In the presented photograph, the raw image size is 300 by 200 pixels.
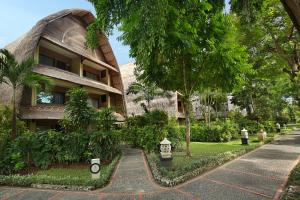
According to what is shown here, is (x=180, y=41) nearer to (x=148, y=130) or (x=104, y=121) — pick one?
(x=104, y=121)

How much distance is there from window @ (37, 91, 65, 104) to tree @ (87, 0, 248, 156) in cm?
901

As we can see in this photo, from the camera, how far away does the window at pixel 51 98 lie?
17.2m

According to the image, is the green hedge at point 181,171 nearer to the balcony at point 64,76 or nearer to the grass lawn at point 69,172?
the grass lawn at point 69,172

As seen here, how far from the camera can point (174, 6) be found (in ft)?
23.9

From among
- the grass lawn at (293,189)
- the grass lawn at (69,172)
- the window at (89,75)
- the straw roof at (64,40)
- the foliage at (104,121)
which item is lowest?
the grass lawn at (293,189)

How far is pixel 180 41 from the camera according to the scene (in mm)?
9133

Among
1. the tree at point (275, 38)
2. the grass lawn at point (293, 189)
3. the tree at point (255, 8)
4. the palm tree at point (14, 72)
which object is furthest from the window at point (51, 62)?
the grass lawn at point (293, 189)

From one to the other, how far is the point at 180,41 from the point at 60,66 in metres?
14.7

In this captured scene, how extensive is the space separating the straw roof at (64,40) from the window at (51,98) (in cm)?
223

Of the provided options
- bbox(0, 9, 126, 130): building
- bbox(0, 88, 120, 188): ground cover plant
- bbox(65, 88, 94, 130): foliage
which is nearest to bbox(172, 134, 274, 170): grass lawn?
bbox(0, 88, 120, 188): ground cover plant

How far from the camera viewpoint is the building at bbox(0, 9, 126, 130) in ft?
51.1

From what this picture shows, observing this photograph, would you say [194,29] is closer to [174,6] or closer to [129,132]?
[174,6]

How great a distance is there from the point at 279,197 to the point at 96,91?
1936 cm

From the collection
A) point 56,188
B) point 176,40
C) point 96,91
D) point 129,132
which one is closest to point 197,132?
point 129,132
